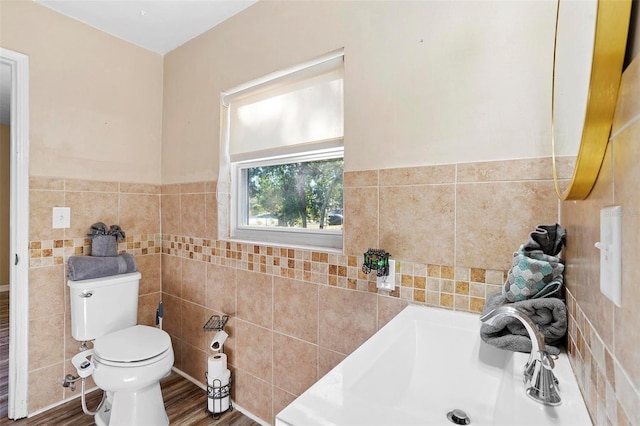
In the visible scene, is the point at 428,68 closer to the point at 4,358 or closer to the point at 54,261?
the point at 54,261

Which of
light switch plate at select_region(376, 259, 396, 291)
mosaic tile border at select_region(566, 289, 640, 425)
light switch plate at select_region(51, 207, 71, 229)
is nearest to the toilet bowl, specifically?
light switch plate at select_region(51, 207, 71, 229)

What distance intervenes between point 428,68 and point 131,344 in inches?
78.4

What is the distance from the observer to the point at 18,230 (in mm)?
1736

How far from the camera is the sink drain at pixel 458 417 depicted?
73 centimetres

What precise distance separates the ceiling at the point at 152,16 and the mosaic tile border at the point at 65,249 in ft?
4.61

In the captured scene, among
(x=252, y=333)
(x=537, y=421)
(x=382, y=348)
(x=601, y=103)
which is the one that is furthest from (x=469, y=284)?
(x=252, y=333)

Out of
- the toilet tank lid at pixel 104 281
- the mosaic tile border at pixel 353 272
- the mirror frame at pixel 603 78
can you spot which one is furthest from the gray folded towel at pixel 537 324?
the toilet tank lid at pixel 104 281

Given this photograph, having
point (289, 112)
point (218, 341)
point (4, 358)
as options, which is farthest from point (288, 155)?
point (4, 358)

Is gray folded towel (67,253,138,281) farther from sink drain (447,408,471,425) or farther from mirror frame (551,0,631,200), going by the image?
mirror frame (551,0,631,200)

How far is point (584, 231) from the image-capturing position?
621 mm

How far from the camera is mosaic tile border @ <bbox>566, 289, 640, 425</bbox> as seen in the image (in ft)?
1.22

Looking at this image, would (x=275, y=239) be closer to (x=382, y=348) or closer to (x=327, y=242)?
(x=327, y=242)

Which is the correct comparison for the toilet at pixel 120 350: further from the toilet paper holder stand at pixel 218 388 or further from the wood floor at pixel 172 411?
the toilet paper holder stand at pixel 218 388

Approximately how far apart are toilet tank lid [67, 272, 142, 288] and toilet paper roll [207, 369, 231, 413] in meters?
0.81
